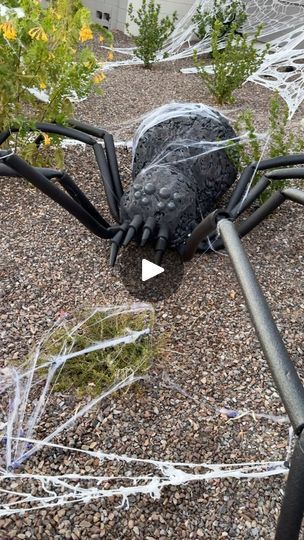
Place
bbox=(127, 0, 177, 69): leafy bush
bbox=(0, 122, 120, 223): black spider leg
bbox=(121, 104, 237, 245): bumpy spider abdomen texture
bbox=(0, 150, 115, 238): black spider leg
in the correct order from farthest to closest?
bbox=(127, 0, 177, 69): leafy bush, bbox=(0, 122, 120, 223): black spider leg, bbox=(121, 104, 237, 245): bumpy spider abdomen texture, bbox=(0, 150, 115, 238): black spider leg

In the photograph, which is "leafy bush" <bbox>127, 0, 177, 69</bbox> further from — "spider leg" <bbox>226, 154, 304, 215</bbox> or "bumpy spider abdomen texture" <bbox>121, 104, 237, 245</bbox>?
"spider leg" <bbox>226, 154, 304, 215</bbox>

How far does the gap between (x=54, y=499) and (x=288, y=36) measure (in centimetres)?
600

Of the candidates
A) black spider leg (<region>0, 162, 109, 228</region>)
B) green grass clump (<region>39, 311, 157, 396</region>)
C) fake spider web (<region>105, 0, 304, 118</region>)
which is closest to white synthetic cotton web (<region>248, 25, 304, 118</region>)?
fake spider web (<region>105, 0, 304, 118</region>)

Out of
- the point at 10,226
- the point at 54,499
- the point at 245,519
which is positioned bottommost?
the point at 245,519

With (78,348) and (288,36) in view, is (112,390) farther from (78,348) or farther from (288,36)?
(288,36)

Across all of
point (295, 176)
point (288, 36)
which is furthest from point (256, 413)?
point (288, 36)

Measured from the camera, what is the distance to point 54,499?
146 cm

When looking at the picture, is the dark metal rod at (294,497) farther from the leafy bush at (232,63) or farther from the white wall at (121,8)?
the white wall at (121,8)

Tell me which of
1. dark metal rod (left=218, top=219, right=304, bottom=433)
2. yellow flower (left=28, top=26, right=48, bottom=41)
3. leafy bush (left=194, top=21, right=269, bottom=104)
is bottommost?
leafy bush (left=194, top=21, right=269, bottom=104)

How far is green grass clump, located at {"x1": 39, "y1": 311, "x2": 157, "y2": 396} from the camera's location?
1.80 metres

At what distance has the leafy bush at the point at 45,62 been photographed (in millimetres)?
2562

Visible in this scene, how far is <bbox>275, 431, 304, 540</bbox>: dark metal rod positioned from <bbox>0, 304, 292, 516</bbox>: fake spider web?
729 millimetres

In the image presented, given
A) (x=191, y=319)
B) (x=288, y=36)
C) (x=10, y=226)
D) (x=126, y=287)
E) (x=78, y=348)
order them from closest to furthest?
(x=78, y=348), (x=191, y=319), (x=126, y=287), (x=10, y=226), (x=288, y=36)

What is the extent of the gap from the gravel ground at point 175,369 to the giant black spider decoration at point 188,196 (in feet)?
0.76
